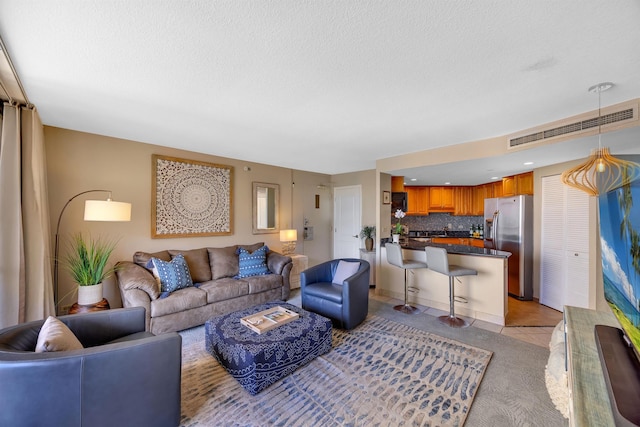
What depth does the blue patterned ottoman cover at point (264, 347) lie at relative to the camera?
2.00 m

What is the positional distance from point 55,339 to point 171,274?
177 centimetres

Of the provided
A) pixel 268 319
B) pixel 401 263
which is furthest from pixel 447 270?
pixel 268 319

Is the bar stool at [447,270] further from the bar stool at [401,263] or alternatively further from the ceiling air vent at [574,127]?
the ceiling air vent at [574,127]

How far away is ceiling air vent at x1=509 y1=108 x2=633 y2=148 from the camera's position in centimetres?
214

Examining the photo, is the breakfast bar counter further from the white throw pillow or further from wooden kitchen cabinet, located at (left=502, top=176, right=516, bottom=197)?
wooden kitchen cabinet, located at (left=502, top=176, right=516, bottom=197)

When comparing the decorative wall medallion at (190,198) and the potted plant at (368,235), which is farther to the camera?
the potted plant at (368,235)

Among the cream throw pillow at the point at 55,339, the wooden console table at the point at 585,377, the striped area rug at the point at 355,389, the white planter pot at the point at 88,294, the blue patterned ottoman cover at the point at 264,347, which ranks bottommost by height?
the striped area rug at the point at 355,389

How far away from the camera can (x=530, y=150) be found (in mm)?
2867


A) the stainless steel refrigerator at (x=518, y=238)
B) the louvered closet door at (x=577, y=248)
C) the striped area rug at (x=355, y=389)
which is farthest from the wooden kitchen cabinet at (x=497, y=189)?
the striped area rug at (x=355, y=389)

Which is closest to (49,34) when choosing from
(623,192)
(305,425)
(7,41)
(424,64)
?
(7,41)

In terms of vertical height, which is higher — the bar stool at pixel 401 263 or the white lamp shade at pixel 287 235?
the white lamp shade at pixel 287 235

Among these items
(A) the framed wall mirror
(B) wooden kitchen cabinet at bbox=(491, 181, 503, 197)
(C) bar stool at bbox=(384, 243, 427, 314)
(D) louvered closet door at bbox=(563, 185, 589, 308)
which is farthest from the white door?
(D) louvered closet door at bbox=(563, 185, 589, 308)

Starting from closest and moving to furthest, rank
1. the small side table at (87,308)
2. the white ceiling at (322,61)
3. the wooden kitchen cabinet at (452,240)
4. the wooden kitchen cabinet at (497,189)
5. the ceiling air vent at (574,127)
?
the white ceiling at (322,61), the ceiling air vent at (574,127), the small side table at (87,308), the wooden kitchen cabinet at (497,189), the wooden kitchen cabinet at (452,240)

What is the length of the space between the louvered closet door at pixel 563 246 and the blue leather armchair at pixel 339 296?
9.25ft
